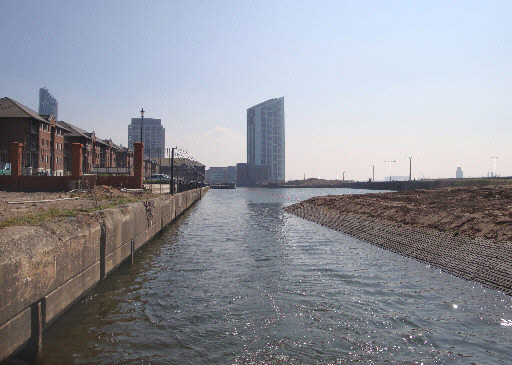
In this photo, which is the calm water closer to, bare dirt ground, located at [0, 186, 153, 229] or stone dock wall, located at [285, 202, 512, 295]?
stone dock wall, located at [285, 202, 512, 295]

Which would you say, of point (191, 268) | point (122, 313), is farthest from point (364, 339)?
point (191, 268)

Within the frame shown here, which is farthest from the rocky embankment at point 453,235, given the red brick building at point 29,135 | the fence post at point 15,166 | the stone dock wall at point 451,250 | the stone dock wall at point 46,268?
the red brick building at point 29,135

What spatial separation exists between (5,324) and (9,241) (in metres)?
1.36

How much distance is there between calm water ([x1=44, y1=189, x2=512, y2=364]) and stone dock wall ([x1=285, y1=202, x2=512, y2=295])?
713 millimetres

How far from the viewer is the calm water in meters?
Answer: 7.22

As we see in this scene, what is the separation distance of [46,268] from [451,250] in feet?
49.1

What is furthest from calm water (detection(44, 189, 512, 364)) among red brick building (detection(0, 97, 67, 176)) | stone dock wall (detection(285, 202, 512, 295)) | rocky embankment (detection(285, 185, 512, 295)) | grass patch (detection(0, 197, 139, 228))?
red brick building (detection(0, 97, 67, 176))

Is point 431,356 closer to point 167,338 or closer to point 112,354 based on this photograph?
point 167,338

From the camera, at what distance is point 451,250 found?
52.9 ft

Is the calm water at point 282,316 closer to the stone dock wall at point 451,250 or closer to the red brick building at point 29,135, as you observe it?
the stone dock wall at point 451,250

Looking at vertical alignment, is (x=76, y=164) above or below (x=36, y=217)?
above

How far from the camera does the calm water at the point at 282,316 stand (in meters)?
7.22

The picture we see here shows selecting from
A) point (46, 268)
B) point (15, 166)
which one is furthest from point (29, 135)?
point (46, 268)

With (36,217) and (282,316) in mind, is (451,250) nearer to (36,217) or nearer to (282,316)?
(282,316)
